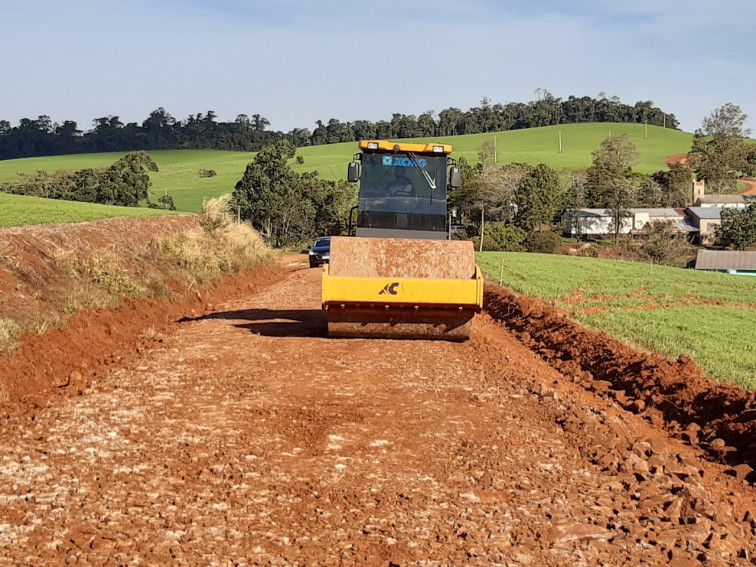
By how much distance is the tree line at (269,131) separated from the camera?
6117 inches

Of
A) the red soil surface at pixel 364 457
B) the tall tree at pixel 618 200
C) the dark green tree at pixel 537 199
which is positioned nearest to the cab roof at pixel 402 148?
the red soil surface at pixel 364 457

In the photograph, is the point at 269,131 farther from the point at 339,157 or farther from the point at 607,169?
the point at 607,169

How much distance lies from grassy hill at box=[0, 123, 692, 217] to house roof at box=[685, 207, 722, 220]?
2790 centimetres

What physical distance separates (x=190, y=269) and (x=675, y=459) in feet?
54.5

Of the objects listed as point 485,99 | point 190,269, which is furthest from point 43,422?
point 485,99

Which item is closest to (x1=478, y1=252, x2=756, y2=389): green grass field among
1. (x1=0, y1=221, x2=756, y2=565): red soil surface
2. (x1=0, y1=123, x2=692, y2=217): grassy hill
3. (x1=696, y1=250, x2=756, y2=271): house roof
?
(x1=0, y1=221, x2=756, y2=565): red soil surface

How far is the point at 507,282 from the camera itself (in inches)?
1049

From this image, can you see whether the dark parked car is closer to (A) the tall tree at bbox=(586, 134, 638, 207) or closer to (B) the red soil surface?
(B) the red soil surface

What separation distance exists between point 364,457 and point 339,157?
12669 cm

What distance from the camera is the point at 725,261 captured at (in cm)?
6309

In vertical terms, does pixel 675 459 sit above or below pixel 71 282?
below

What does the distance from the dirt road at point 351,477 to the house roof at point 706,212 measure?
91360 mm

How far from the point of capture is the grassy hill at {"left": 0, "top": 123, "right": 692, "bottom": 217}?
105 m

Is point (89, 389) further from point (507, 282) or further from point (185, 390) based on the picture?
point (507, 282)
